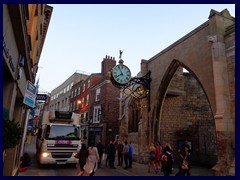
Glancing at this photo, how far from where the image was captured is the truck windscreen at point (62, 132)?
36.1 ft

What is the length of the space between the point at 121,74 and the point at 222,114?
718 centimetres

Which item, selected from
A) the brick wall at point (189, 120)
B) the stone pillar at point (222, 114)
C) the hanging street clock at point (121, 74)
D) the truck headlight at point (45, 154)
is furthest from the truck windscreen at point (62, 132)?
the stone pillar at point (222, 114)

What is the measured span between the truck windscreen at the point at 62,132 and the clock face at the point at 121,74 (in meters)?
4.34

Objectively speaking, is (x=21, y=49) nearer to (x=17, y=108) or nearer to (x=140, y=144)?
(x=17, y=108)

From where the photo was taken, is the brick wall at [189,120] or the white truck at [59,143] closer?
the white truck at [59,143]

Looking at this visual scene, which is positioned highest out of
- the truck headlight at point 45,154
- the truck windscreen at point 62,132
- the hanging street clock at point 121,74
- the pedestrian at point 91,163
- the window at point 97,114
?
the hanging street clock at point 121,74

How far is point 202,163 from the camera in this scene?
48.4 feet

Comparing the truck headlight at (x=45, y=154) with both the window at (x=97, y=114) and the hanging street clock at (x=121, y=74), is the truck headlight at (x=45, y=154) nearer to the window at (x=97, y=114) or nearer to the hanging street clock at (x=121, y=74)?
the hanging street clock at (x=121, y=74)

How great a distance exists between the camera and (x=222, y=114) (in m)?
8.69

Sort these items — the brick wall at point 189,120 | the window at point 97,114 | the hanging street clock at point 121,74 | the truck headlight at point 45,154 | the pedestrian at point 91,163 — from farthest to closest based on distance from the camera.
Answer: the window at point 97,114, the brick wall at point 189,120, the hanging street clock at point 121,74, the truck headlight at point 45,154, the pedestrian at point 91,163

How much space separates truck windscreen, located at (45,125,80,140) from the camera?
11.0 m

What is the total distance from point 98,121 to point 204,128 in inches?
572

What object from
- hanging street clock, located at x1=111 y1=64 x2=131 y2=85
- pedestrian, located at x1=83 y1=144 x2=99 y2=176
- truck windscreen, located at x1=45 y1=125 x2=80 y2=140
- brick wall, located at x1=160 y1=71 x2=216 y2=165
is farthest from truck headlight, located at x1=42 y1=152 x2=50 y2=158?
brick wall, located at x1=160 y1=71 x2=216 y2=165
